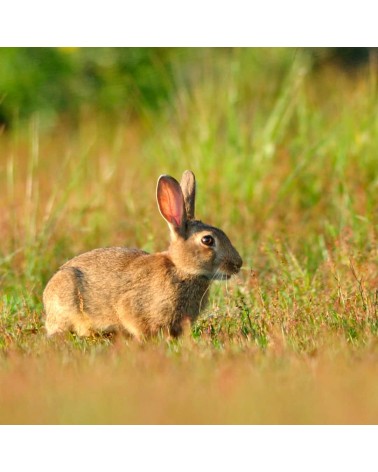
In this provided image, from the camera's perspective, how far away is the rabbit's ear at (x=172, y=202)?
5.82 meters

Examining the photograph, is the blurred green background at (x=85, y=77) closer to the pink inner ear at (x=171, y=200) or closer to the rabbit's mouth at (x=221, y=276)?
the pink inner ear at (x=171, y=200)

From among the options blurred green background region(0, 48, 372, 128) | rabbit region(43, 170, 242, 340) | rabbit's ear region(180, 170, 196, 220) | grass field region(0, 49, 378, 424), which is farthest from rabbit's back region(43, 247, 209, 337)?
blurred green background region(0, 48, 372, 128)

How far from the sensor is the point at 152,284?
18.8 ft

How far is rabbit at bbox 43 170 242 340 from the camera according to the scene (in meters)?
5.67

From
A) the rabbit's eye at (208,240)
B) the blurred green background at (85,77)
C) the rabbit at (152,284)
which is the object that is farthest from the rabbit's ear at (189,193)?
the blurred green background at (85,77)

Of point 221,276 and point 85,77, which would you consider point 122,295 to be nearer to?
point 221,276

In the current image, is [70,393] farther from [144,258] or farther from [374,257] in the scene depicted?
[374,257]

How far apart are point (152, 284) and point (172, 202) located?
1.80 feet

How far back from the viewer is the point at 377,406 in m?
3.94

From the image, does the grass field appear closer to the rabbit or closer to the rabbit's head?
the rabbit

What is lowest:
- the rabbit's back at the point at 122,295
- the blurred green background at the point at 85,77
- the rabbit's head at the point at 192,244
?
the rabbit's back at the point at 122,295

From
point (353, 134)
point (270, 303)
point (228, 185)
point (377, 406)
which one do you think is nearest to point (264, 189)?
point (228, 185)

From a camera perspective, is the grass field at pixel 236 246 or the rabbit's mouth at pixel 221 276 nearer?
the grass field at pixel 236 246

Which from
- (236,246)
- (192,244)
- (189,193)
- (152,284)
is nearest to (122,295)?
(152,284)
